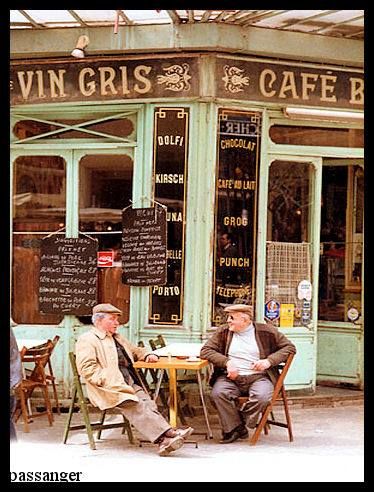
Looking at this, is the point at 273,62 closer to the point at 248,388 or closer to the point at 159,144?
the point at 159,144

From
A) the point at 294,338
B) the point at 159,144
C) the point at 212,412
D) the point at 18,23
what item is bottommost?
the point at 212,412

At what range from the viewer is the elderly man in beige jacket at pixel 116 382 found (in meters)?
7.45

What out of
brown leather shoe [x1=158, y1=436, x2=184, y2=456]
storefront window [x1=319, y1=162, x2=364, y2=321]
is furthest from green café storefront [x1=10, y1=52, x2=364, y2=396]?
brown leather shoe [x1=158, y1=436, x2=184, y2=456]

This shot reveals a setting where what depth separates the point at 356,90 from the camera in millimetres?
9773

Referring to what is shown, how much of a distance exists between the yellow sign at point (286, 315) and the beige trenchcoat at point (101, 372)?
7.96 ft

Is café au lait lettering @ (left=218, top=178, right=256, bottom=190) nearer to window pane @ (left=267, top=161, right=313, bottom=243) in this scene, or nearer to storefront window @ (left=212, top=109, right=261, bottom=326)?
storefront window @ (left=212, top=109, right=261, bottom=326)

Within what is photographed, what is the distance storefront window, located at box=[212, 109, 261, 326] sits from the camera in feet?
30.3

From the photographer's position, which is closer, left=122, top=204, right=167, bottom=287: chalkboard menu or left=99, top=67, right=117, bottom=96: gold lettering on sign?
left=122, top=204, right=167, bottom=287: chalkboard menu

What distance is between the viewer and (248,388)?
26.5ft

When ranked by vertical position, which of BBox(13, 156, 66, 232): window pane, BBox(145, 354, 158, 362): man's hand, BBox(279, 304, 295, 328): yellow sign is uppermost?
BBox(13, 156, 66, 232): window pane

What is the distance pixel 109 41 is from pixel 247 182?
6.86 feet

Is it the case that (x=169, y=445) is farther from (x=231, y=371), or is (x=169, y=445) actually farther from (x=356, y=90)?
(x=356, y=90)
